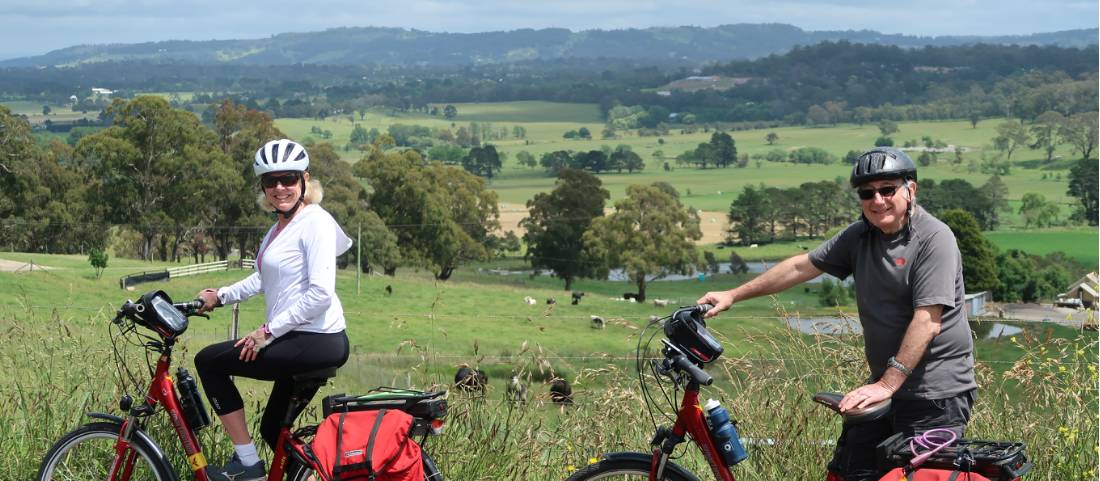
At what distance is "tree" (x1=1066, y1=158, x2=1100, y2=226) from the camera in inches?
5404

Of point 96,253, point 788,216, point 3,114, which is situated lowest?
point 788,216

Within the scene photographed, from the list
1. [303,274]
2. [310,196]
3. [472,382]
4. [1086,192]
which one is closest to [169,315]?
[303,274]

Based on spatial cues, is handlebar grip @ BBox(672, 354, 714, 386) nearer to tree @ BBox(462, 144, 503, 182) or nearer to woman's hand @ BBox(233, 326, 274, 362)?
woman's hand @ BBox(233, 326, 274, 362)

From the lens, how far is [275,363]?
4555 mm

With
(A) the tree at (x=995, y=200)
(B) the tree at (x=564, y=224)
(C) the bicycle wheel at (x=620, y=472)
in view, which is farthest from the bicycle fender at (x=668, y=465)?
(A) the tree at (x=995, y=200)

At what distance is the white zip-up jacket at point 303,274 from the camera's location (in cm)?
447

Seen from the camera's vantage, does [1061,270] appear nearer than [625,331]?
No

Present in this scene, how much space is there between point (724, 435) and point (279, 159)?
2003mm

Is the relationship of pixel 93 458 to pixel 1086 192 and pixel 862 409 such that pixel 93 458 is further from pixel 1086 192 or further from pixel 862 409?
pixel 1086 192

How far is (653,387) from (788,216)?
392 feet

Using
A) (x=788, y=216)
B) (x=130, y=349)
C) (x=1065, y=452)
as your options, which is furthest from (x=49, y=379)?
(x=788, y=216)

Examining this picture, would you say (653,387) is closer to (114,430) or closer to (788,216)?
(114,430)

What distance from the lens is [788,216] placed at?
125 meters

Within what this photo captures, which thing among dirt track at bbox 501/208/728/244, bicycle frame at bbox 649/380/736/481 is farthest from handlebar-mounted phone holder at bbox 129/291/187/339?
dirt track at bbox 501/208/728/244
